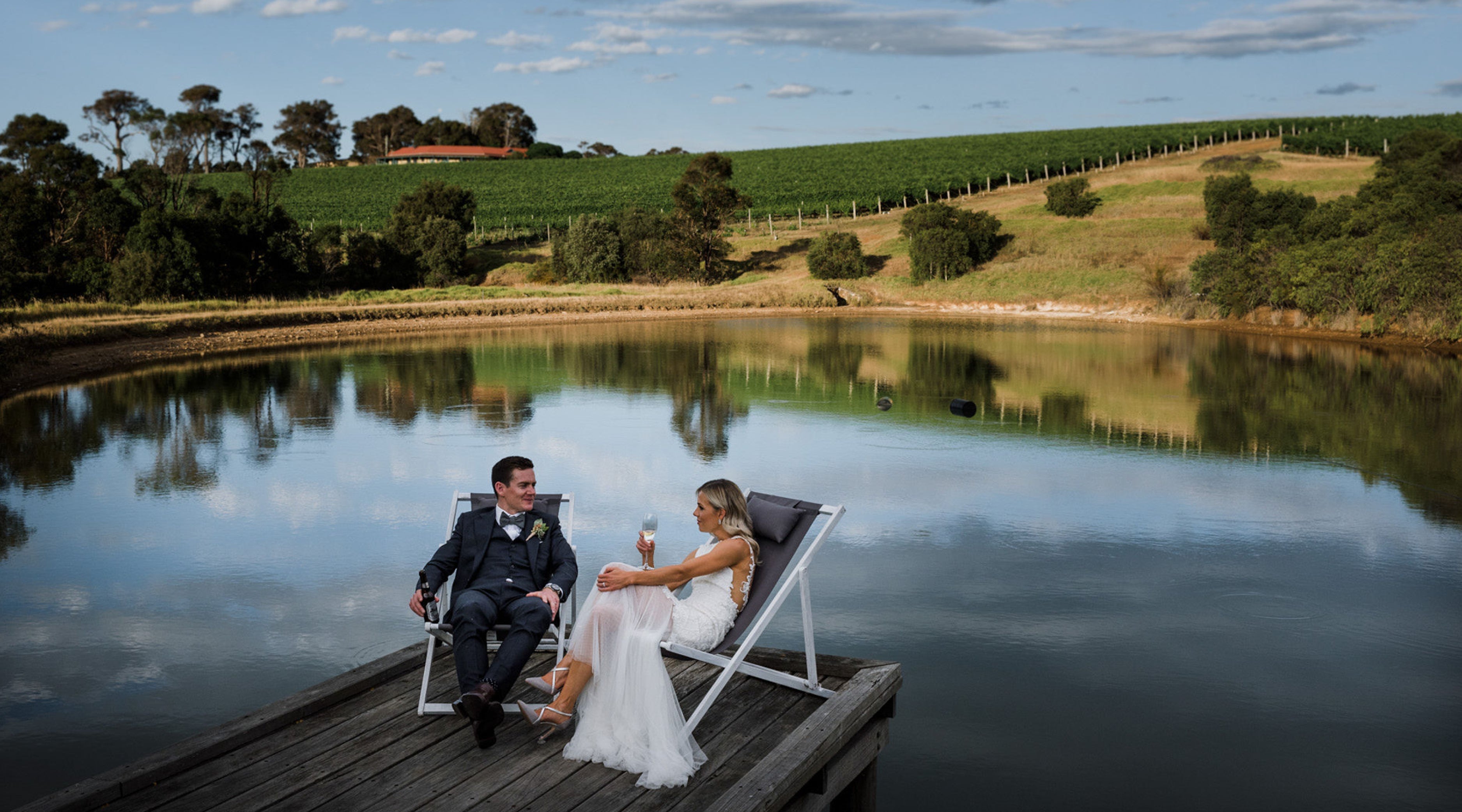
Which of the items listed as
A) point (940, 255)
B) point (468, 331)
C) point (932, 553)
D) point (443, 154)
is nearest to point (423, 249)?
point (468, 331)

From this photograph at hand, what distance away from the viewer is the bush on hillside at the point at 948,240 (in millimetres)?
43250

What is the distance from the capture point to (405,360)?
2403cm

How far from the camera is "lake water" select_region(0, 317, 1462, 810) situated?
17.5 ft

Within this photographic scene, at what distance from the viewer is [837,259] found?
1800 inches

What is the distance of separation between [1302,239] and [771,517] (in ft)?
106

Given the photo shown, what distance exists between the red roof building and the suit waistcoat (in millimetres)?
103940

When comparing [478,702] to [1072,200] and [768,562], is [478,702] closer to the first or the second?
[768,562]

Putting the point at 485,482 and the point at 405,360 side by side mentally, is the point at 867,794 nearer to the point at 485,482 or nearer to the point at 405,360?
the point at 485,482

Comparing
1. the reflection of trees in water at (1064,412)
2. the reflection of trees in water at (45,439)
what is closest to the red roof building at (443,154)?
the reflection of trees in water at (45,439)

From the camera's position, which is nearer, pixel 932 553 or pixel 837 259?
pixel 932 553

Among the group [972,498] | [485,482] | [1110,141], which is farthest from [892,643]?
[1110,141]

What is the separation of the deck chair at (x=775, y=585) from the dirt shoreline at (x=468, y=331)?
16953 millimetres

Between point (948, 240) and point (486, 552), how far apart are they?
4009 centimetres

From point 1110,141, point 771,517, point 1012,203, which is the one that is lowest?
point 771,517
